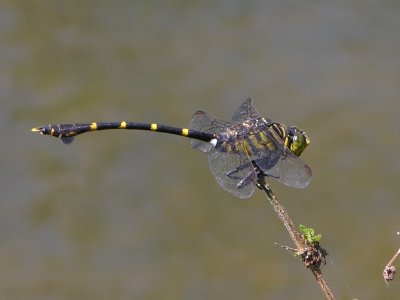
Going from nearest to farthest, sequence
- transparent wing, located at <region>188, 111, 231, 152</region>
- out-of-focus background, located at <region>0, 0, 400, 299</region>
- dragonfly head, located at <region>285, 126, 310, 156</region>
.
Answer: dragonfly head, located at <region>285, 126, 310, 156</region> → transparent wing, located at <region>188, 111, 231, 152</region> → out-of-focus background, located at <region>0, 0, 400, 299</region>

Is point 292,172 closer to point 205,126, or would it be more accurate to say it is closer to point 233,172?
point 233,172

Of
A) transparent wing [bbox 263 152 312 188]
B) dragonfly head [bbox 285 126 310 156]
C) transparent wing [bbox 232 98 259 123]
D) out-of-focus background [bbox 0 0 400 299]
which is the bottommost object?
transparent wing [bbox 263 152 312 188]

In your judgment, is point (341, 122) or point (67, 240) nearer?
point (67, 240)

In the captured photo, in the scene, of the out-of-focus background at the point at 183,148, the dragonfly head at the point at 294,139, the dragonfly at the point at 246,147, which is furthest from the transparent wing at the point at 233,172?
the out-of-focus background at the point at 183,148

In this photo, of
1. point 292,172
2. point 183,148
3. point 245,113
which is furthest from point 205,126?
point 183,148

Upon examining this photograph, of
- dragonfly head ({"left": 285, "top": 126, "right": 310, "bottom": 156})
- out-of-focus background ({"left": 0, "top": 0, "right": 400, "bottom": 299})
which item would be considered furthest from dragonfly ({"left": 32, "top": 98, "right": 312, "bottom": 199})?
out-of-focus background ({"left": 0, "top": 0, "right": 400, "bottom": 299})

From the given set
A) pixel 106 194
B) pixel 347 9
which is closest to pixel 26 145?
pixel 106 194

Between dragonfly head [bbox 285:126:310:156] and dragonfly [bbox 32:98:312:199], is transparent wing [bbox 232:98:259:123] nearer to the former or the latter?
dragonfly [bbox 32:98:312:199]

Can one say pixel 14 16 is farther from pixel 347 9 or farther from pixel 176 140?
pixel 347 9
